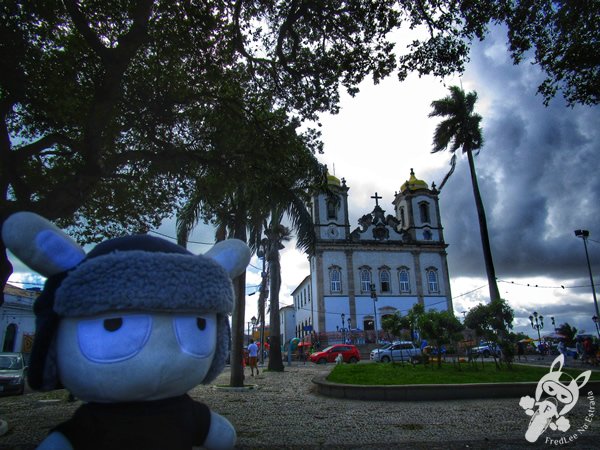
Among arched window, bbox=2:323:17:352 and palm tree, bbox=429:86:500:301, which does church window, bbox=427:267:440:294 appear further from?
arched window, bbox=2:323:17:352

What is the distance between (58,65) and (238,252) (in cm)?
517

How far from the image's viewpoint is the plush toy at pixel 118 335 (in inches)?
92.4

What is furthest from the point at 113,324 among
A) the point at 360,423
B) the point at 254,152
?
the point at 254,152

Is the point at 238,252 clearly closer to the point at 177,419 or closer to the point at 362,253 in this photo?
the point at 177,419

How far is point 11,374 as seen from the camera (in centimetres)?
1235

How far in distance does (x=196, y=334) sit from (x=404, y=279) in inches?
1765

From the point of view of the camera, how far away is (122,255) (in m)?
2.55

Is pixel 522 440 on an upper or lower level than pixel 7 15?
lower

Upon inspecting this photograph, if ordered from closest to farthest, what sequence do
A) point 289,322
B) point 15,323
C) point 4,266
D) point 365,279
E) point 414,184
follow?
point 4,266
point 15,323
point 365,279
point 414,184
point 289,322

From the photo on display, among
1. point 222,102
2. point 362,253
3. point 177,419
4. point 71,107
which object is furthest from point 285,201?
point 362,253

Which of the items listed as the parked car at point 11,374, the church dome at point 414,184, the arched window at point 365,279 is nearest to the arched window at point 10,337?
the parked car at point 11,374

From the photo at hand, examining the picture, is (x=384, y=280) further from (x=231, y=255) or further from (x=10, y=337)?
(x=231, y=255)

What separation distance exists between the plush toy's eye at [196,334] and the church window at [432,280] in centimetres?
4550

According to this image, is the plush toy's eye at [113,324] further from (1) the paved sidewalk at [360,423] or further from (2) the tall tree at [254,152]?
(2) the tall tree at [254,152]
